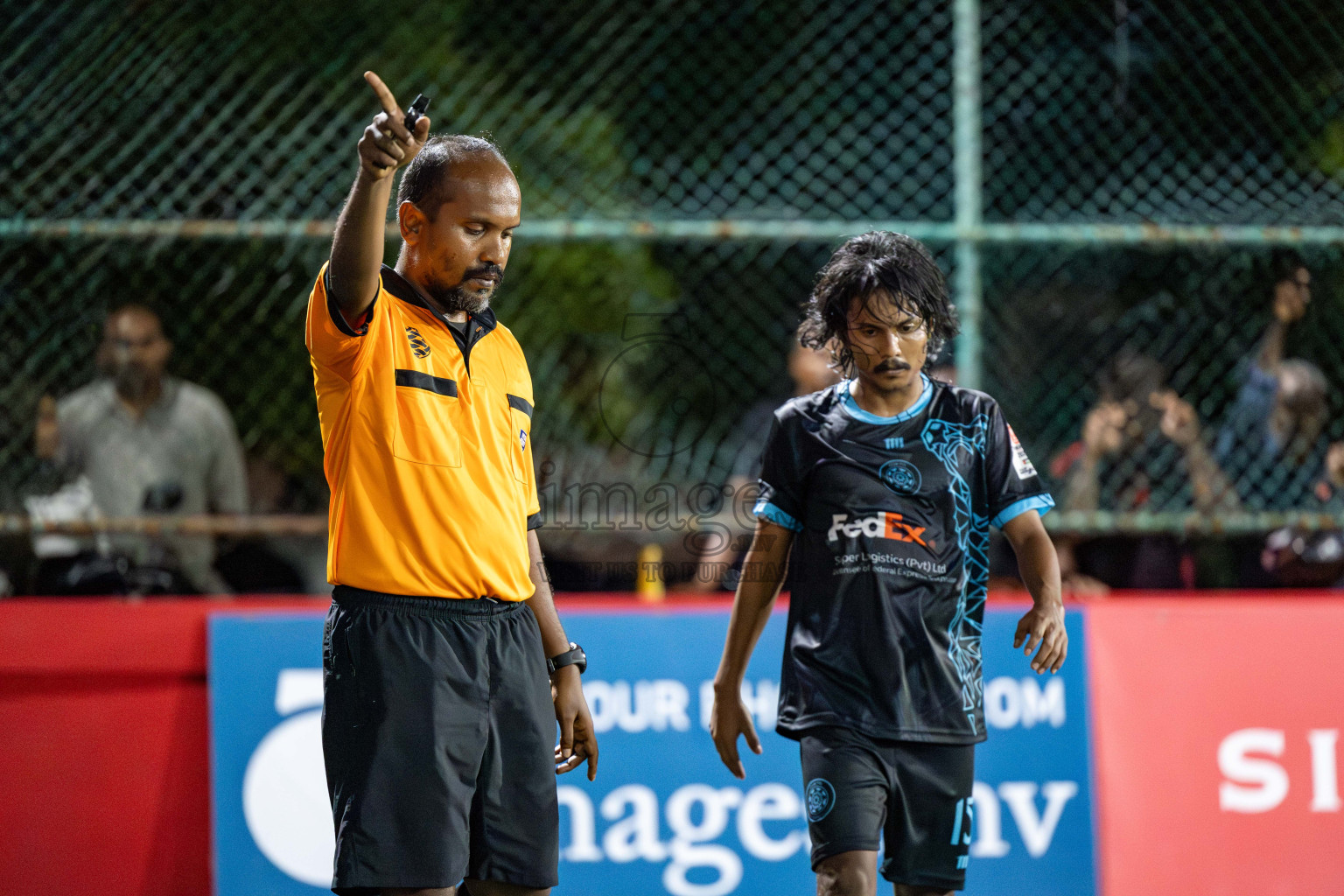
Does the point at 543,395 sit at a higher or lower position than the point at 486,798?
higher

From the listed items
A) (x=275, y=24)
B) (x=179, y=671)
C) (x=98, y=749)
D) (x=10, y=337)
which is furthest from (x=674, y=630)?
(x=275, y=24)

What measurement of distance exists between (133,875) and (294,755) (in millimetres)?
639

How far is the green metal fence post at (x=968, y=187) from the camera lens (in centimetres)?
455

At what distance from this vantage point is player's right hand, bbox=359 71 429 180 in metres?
2.16

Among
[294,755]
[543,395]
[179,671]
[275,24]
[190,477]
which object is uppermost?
[275,24]

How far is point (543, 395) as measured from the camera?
5484 mm

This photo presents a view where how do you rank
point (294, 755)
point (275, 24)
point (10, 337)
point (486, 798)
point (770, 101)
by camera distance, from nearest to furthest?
point (486, 798) → point (294, 755) → point (10, 337) → point (275, 24) → point (770, 101)

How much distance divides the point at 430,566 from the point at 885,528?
1.11m

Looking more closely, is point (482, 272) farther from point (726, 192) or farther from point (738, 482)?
point (726, 192)

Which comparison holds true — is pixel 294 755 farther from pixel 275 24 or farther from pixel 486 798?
Result: pixel 275 24

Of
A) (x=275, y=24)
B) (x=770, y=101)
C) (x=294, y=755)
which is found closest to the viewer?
(x=294, y=755)

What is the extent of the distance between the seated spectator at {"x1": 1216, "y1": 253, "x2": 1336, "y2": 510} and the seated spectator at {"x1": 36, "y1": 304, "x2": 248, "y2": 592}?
395cm

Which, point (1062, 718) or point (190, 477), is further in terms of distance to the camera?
point (190, 477)

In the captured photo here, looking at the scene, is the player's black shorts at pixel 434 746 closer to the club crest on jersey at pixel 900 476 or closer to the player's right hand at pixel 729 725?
the player's right hand at pixel 729 725
